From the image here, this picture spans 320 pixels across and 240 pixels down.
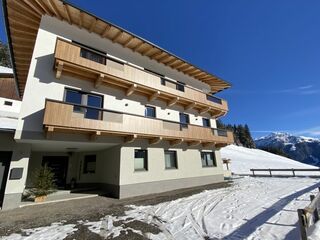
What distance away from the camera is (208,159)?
64.9 ft

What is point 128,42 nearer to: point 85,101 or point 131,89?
point 131,89

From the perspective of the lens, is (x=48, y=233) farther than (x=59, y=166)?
No

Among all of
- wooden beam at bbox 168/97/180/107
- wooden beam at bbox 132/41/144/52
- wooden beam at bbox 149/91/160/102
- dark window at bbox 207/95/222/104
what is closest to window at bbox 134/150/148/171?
wooden beam at bbox 149/91/160/102

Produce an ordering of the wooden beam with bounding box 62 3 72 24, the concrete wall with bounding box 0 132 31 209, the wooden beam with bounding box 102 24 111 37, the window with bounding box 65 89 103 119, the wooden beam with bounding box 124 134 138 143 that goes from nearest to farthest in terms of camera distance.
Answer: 1. the concrete wall with bounding box 0 132 31 209
2. the window with bounding box 65 89 103 119
3. the wooden beam with bounding box 62 3 72 24
4. the wooden beam with bounding box 124 134 138 143
5. the wooden beam with bounding box 102 24 111 37

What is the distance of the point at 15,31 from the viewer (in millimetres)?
12117

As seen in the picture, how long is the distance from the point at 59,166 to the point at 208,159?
14.9 meters

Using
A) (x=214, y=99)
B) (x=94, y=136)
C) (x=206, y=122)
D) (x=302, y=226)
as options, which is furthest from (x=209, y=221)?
(x=214, y=99)

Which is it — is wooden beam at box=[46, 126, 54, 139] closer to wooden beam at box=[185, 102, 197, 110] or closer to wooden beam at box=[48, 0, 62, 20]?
wooden beam at box=[48, 0, 62, 20]

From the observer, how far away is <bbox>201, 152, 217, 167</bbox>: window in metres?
19.1

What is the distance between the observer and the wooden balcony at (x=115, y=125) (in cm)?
973

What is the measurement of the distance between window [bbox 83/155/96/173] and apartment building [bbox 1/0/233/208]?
0.09 meters

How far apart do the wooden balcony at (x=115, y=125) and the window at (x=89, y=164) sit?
5171 mm

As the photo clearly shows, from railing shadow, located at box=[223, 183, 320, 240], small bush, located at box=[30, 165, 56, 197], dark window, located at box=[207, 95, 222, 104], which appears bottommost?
railing shadow, located at box=[223, 183, 320, 240]

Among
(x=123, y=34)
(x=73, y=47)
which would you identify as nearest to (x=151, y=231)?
(x=73, y=47)
